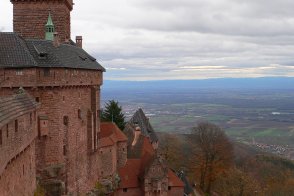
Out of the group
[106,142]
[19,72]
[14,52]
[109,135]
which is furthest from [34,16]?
[109,135]

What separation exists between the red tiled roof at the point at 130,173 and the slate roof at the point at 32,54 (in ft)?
48.4

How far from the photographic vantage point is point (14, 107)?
58.3ft

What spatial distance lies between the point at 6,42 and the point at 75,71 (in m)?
4.48

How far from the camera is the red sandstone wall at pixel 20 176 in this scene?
15695 mm

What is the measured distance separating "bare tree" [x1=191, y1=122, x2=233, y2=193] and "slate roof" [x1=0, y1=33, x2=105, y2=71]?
3345 cm

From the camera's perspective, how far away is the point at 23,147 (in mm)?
18672

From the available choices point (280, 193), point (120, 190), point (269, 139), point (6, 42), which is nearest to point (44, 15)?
point (6, 42)

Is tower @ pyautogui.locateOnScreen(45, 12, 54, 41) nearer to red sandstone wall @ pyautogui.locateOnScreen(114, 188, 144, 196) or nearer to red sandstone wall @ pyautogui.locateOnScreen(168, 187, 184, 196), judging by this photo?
red sandstone wall @ pyautogui.locateOnScreen(114, 188, 144, 196)

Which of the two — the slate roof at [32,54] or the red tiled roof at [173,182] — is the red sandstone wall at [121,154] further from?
the slate roof at [32,54]

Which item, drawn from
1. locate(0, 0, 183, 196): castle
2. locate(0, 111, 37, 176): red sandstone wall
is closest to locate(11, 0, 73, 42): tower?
locate(0, 0, 183, 196): castle

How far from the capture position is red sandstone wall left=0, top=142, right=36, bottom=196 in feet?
51.5

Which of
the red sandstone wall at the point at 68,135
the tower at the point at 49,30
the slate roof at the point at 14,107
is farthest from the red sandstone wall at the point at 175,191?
the slate roof at the point at 14,107

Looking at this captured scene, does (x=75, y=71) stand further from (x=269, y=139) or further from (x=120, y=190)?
(x=269, y=139)

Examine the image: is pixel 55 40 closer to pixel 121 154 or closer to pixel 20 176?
pixel 20 176
